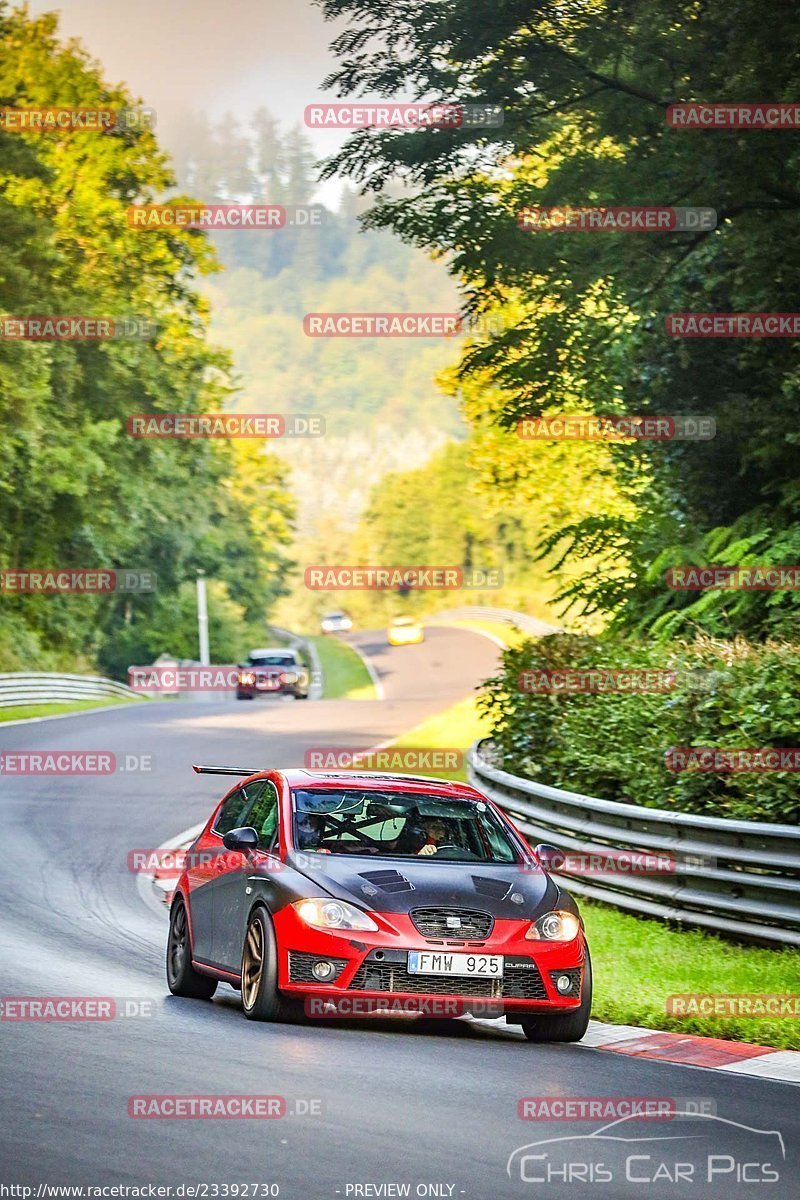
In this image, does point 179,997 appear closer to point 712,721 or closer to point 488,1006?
point 488,1006

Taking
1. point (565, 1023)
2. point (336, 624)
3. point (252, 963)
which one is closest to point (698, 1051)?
point (565, 1023)

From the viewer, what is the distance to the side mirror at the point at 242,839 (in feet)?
35.3

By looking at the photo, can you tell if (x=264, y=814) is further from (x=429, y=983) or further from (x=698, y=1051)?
(x=698, y=1051)

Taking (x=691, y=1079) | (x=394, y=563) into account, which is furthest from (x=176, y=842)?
(x=394, y=563)

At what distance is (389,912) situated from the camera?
9961 mm

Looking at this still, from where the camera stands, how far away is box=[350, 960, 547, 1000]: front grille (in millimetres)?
9859

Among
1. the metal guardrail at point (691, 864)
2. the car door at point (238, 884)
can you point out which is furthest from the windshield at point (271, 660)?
the car door at point (238, 884)

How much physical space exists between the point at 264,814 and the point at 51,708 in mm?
37757

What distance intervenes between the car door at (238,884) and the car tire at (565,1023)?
1.73 meters

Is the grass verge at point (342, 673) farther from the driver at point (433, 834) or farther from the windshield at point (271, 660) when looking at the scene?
the driver at point (433, 834)

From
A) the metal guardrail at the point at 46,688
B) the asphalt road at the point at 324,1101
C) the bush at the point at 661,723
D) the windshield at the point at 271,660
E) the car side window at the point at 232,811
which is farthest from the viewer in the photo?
the windshield at the point at 271,660

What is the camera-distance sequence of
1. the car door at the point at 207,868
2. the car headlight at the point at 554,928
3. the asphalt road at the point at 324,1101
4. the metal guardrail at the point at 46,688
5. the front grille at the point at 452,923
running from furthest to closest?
the metal guardrail at the point at 46,688, the car door at the point at 207,868, the car headlight at the point at 554,928, the front grille at the point at 452,923, the asphalt road at the point at 324,1101

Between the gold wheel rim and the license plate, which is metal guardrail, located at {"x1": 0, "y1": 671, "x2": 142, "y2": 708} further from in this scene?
the license plate

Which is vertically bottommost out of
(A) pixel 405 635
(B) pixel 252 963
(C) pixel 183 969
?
(A) pixel 405 635
